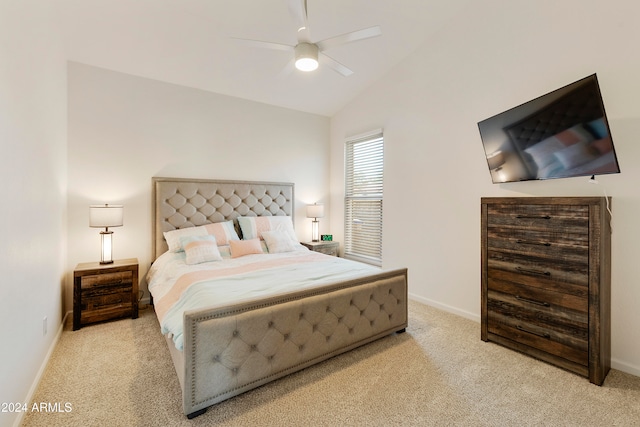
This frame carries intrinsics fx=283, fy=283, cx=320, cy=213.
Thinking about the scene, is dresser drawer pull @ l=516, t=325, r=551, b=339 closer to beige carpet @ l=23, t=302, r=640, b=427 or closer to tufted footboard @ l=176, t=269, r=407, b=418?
beige carpet @ l=23, t=302, r=640, b=427

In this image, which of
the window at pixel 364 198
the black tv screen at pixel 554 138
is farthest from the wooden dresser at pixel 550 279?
the window at pixel 364 198

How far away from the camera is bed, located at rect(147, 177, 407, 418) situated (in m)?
1.81

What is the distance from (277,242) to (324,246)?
111cm

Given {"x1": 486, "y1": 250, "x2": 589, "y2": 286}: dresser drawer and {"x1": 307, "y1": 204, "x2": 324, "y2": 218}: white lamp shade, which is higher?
{"x1": 307, "y1": 204, "x2": 324, "y2": 218}: white lamp shade

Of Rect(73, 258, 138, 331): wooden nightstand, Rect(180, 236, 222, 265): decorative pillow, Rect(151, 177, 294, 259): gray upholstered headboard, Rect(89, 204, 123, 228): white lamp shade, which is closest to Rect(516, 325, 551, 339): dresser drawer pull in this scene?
Rect(180, 236, 222, 265): decorative pillow

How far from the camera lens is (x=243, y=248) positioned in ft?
11.6

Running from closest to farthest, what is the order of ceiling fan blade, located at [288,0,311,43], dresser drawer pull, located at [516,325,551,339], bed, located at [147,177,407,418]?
bed, located at [147,177,407,418] → ceiling fan blade, located at [288,0,311,43] → dresser drawer pull, located at [516,325,551,339]

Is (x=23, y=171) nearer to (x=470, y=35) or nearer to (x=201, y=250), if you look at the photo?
(x=201, y=250)

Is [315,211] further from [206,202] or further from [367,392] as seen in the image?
[367,392]

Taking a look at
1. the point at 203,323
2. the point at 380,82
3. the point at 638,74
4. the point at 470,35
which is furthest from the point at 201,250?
the point at 638,74

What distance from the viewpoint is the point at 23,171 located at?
182cm

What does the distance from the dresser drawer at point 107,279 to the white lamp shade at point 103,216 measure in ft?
1.78

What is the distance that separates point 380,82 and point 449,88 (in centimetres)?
118

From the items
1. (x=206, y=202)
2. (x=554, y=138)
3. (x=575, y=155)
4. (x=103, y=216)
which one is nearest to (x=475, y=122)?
(x=554, y=138)
